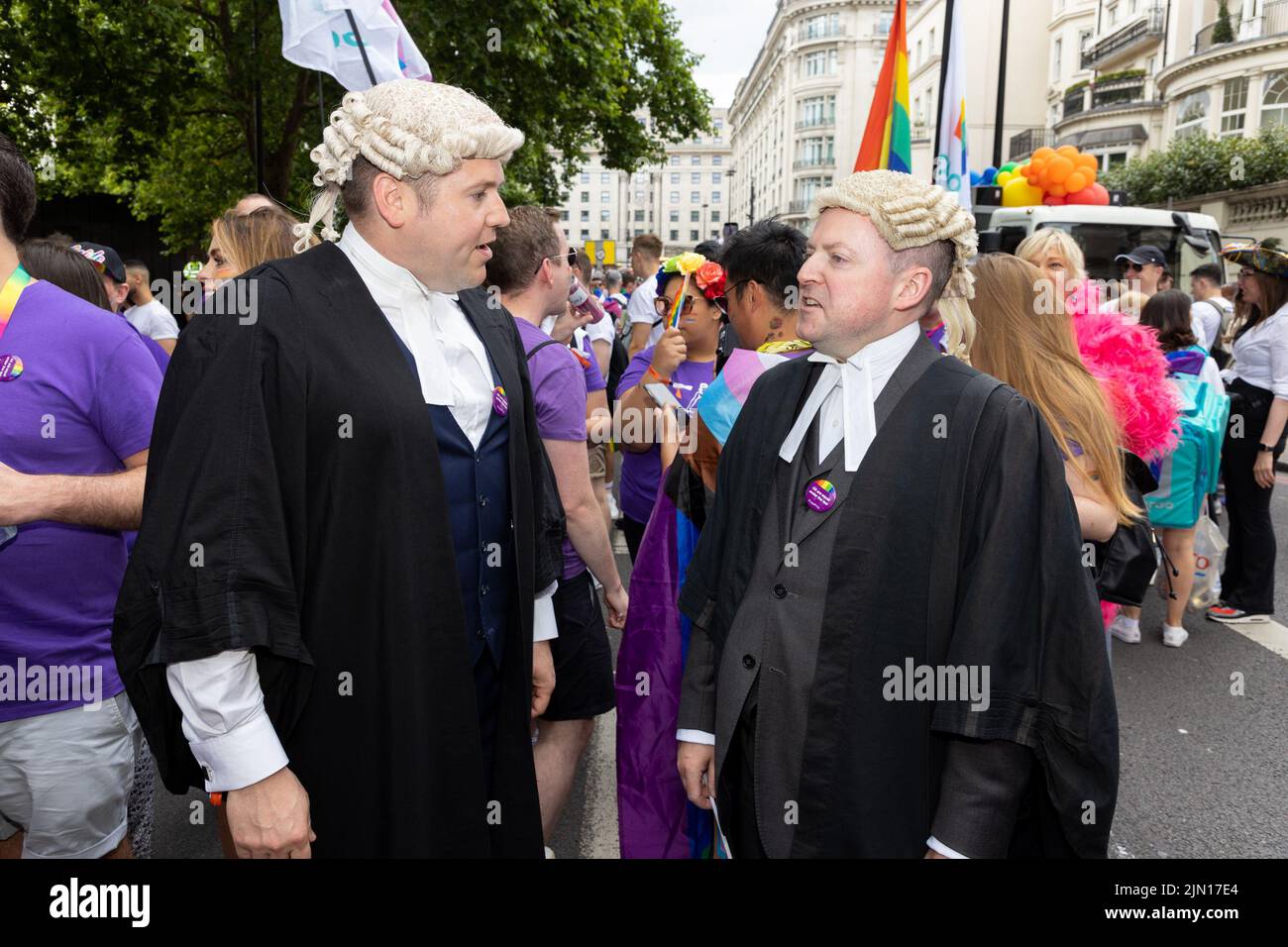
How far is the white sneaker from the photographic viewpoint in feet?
18.7

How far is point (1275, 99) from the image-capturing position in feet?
102

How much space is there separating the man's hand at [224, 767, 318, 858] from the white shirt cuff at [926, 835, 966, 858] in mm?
1178

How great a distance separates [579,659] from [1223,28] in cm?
3931

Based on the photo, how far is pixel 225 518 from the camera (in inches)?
63.1

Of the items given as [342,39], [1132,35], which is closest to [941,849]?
[342,39]

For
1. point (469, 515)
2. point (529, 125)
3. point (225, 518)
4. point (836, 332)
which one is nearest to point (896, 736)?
point (836, 332)

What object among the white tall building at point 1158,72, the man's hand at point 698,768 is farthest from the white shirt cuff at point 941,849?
the white tall building at point 1158,72

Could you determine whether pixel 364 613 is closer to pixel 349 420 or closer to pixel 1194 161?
pixel 349 420

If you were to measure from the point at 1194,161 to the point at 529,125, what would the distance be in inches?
886

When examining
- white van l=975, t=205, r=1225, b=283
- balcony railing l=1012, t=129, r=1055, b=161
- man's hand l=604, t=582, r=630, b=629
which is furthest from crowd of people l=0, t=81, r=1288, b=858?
balcony railing l=1012, t=129, r=1055, b=161

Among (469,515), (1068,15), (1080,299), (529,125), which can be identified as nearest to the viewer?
(469,515)

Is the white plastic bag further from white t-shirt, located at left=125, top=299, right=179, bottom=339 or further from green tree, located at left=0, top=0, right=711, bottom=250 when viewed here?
green tree, located at left=0, top=0, right=711, bottom=250

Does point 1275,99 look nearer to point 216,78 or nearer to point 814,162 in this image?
point 216,78
